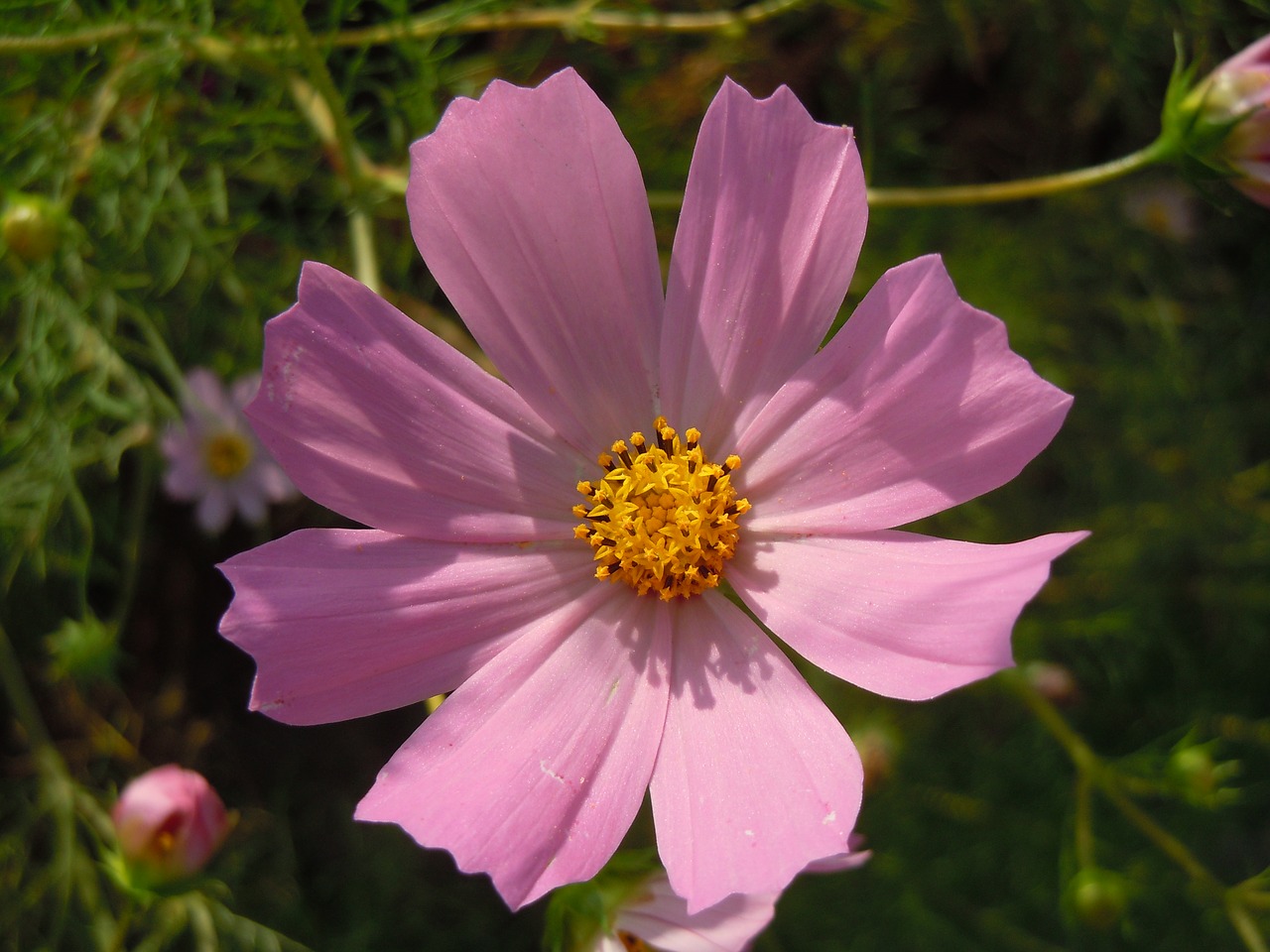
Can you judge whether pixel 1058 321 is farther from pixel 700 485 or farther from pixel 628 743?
pixel 628 743

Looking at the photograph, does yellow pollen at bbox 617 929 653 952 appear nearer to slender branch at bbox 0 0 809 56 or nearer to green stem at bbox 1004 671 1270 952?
green stem at bbox 1004 671 1270 952

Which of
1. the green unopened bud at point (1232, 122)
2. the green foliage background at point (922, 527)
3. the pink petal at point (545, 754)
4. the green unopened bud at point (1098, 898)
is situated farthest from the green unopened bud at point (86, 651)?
the green unopened bud at point (1232, 122)

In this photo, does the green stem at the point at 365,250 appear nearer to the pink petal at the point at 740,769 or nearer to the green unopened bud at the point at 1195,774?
the pink petal at the point at 740,769

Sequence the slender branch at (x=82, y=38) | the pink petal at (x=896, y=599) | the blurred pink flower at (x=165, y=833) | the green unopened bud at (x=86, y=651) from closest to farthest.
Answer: the pink petal at (x=896, y=599) < the blurred pink flower at (x=165, y=833) < the slender branch at (x=82, y=38) < the green unopened bud at (x=86, y=651)

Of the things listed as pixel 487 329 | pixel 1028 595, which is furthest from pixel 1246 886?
pixel 487 329

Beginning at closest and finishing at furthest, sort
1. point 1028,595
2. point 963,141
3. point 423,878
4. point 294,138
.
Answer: point 1028,595, point 294,138, point 423,878, point 963,141

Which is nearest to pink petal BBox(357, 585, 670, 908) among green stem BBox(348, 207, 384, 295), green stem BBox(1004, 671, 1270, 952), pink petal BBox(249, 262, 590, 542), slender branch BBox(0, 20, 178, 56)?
pink petal BBox(249, 262, 590, 542)
